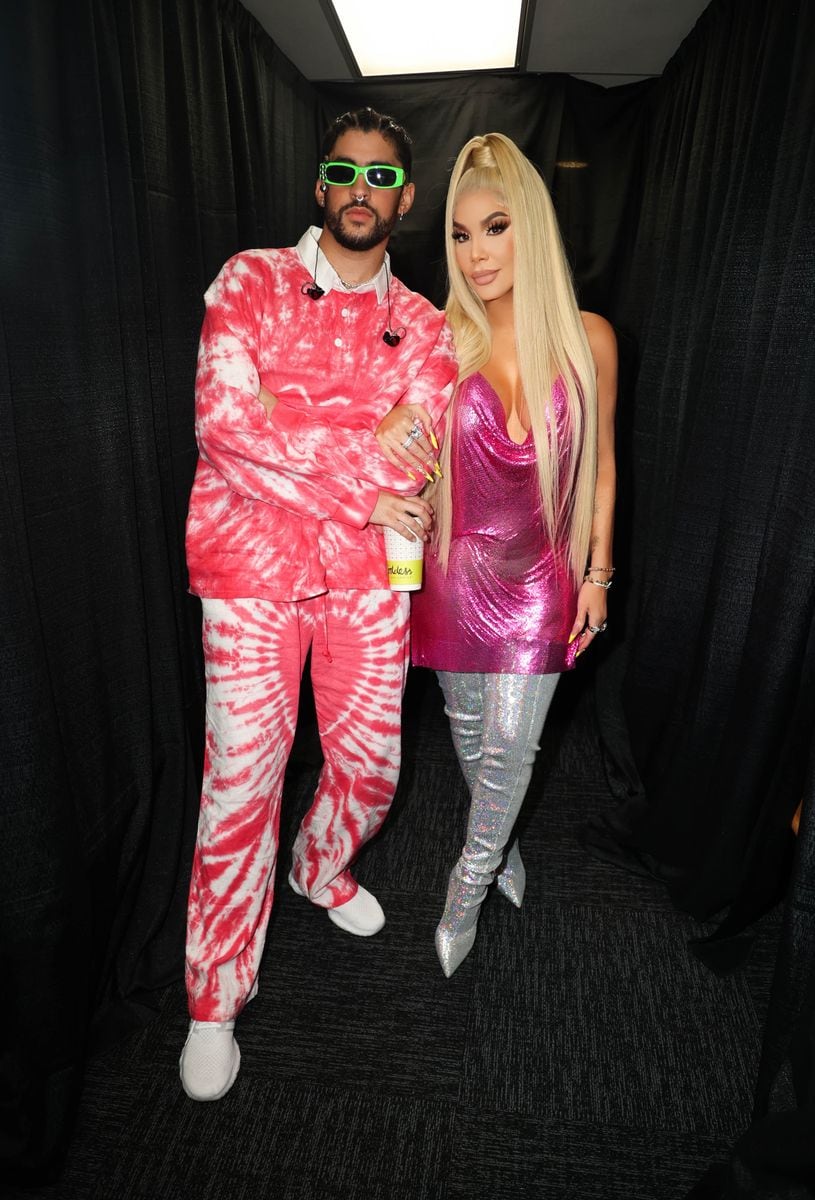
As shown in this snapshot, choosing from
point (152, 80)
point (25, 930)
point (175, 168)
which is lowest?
point (25, 930)

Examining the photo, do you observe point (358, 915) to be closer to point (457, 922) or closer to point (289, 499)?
point (457, 922)

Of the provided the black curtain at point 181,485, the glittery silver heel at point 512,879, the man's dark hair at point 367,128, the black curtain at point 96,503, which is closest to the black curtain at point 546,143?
the black curtain at point 181,485

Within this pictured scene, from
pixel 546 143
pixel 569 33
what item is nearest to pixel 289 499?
pixel 569 33

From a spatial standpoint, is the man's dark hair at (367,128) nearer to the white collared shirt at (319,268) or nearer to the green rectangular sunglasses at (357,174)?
the green rectangular sunglasses at (357,174)

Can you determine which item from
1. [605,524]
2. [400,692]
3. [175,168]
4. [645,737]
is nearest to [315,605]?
[400,692]

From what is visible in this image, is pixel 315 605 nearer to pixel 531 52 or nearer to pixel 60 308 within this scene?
pixel 60 308

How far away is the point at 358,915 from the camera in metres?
1.99

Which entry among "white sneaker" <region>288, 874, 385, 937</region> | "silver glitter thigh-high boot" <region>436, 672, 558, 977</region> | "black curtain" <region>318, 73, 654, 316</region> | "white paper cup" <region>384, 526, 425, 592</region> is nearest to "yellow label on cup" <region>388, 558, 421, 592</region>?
"white paper cup" <region>384, 526, 425, 592</region>

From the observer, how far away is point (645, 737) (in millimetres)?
2502

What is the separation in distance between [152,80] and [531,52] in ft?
4.75

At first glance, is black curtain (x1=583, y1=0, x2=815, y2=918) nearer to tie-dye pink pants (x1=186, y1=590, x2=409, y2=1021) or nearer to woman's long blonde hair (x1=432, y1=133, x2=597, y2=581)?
woman's long blonde hair (x1=432, y1=133, x2=597, y2=581)

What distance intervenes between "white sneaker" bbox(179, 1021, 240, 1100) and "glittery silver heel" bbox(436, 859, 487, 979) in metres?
0.50

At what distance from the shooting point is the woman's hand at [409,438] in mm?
1525

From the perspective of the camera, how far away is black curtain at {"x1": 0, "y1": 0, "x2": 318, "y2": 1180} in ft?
4.46
